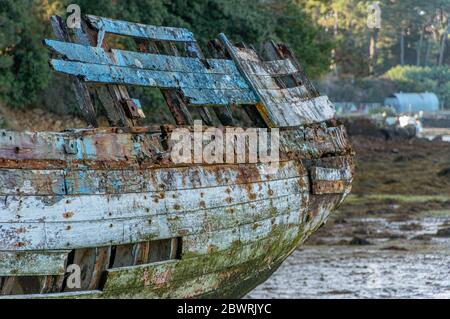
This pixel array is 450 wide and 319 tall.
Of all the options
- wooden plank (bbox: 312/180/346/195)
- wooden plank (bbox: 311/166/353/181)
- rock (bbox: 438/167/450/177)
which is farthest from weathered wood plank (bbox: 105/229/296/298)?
rock (bbox: 438/167/450/177)

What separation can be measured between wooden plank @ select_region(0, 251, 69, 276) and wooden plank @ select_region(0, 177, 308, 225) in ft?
0.57

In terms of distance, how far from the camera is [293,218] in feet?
33.1

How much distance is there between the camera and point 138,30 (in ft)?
30.1

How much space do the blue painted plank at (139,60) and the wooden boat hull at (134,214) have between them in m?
0.74

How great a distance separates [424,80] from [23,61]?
45623 millimetres

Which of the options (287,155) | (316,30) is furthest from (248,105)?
(316,30)

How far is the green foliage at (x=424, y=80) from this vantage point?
2675 inches

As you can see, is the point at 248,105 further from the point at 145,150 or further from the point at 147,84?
the point at 145,150

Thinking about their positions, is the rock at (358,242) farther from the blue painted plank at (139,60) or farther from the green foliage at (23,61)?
the green foliage at (23,61)

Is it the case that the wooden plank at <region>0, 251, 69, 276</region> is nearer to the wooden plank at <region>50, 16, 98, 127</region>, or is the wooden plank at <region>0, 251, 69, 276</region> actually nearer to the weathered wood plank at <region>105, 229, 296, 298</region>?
the weathered wood plank at <region>105, 229, 296, 298</region>

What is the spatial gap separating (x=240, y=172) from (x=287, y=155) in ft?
2.96

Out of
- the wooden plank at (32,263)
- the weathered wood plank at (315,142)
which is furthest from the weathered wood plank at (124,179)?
the weathered wood plank at (315,142)

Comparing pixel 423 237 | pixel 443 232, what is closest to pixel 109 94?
pixel 423 237

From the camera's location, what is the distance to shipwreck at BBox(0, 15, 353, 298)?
7.28 m
